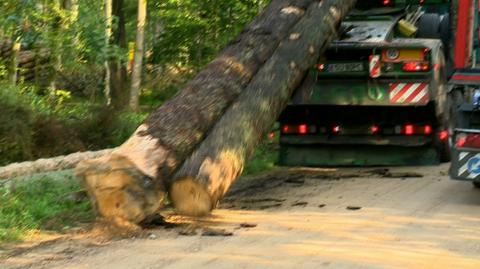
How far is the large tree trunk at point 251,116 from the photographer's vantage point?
7.91 meters

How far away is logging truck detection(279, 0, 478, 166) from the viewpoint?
11.2m

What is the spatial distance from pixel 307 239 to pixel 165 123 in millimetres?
2209

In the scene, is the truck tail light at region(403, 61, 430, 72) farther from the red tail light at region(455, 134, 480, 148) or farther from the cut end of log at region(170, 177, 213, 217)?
the cut end of log at region(170, 177, 213, 217)

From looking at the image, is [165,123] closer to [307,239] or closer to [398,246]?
[307,239]

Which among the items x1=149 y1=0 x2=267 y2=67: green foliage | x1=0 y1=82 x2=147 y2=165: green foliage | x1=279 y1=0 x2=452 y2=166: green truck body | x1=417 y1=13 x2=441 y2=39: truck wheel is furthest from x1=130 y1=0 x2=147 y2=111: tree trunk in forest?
x1=417 y1=13 x2=441 y2=39: truck wheel

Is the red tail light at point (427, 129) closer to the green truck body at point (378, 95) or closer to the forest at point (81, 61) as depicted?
the green truck body at point (378, 95)

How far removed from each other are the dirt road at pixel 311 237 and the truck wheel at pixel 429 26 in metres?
3.37

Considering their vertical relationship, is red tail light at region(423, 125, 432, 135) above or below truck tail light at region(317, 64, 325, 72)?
below

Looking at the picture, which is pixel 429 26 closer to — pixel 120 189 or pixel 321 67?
pixel 321 67

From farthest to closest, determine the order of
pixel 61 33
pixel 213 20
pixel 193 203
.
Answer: pixel 213 20 → pixel 61 33 → pixel 193 203

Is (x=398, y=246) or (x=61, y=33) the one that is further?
(x=61, y=33)

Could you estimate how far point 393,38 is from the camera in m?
12.0

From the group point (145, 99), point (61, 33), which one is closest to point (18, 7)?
point (61, 33)

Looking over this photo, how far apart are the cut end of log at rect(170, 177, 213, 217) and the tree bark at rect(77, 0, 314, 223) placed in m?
0.19
